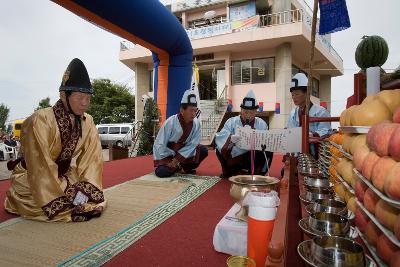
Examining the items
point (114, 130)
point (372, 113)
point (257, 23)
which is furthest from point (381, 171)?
point (114, 130)

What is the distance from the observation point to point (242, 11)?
15.2 meters

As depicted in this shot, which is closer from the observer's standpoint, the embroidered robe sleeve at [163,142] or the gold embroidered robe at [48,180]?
the gold embroidered robe at [48,180]

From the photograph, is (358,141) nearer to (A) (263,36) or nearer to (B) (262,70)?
(A) (263,36)

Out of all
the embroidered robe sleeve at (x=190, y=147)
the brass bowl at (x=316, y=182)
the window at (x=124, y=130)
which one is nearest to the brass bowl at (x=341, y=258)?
the brass bowl at (x=316, y=182)

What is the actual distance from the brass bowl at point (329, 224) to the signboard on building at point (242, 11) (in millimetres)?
15297

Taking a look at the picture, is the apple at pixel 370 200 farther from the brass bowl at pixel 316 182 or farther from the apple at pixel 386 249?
the brass bowl at pixel 316 182

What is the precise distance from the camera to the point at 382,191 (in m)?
0.86

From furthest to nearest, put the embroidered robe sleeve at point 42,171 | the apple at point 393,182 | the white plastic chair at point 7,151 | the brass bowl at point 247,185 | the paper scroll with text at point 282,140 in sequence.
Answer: the white plastic chair at point 7,151 < the paper scroll with text at point 282,140 < the embroidered robe sleeve at point 42,171 < the brass bowl at point 247,185 < the apple at point 393,182

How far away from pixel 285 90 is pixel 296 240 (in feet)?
40.8

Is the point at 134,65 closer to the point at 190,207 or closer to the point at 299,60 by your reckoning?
the point at 299,60

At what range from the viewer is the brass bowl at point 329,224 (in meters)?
0.99

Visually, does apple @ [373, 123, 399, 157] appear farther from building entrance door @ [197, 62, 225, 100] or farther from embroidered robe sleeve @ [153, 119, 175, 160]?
building entrance door @ [197, 62, 225, 100]

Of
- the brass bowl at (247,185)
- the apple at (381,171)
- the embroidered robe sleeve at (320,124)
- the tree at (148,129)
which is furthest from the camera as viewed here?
the tree at (148,129)

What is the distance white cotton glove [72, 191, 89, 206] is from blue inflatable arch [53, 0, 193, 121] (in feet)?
9.49
